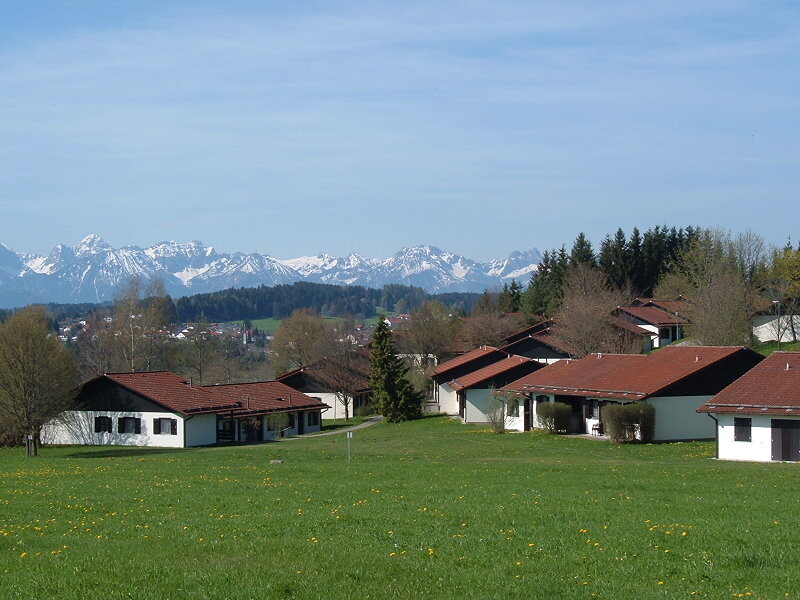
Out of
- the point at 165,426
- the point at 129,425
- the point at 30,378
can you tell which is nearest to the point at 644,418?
the point at 165,426

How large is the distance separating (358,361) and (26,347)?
40.6 meters

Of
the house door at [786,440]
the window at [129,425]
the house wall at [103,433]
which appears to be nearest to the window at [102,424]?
the house wall at [103,433]

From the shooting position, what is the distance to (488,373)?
213ft

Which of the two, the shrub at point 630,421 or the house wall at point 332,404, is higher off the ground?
the shrub at point 630,421

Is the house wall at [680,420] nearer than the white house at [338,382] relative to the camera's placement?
Yes

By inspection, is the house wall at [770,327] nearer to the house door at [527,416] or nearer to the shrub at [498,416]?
the house door at [527,416]

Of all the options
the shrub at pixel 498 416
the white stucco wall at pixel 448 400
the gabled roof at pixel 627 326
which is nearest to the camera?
the shrub at pixel 498 416

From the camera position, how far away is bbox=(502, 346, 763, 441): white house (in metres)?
44.4

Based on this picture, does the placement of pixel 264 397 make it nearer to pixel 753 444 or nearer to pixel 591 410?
pixel 591 410

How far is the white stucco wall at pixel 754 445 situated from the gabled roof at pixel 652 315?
56498mm

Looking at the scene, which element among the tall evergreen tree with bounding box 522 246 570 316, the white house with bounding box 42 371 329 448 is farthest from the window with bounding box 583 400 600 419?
the tall evergreen tree with bounding box 522 246 570 316

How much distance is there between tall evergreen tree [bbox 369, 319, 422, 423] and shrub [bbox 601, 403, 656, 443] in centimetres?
2699

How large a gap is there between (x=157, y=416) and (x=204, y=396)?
162 inches

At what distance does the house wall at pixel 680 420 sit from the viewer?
1740 inches
